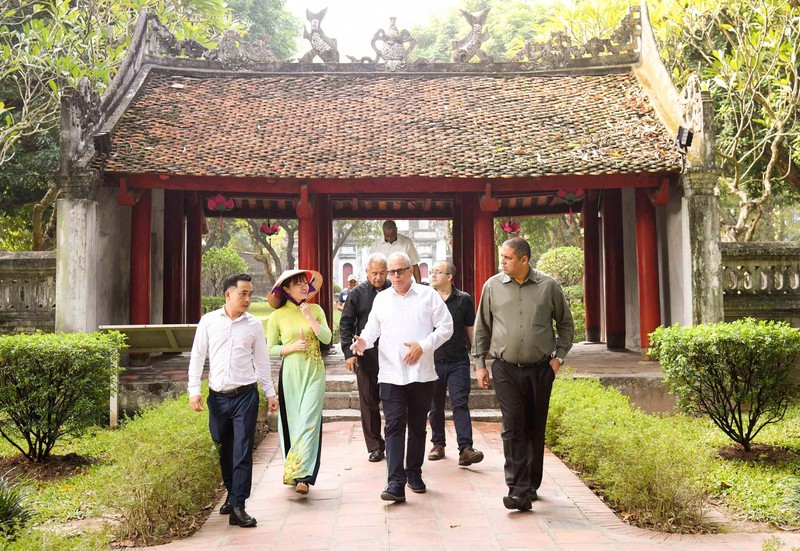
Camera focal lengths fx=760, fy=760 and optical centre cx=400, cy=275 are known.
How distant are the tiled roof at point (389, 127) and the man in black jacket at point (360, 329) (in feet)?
16.2

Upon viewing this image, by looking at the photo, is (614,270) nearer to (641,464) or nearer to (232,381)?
(641,464)

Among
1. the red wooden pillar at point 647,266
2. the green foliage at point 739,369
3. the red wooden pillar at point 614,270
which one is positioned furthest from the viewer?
the red wooden pillar at point 614,270

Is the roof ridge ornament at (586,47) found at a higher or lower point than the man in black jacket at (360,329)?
higher

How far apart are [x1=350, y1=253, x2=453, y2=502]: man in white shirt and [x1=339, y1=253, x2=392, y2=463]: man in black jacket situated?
0.83m

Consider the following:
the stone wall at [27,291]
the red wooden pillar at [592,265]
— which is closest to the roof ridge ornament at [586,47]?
the red wooden pillar at [592,265]

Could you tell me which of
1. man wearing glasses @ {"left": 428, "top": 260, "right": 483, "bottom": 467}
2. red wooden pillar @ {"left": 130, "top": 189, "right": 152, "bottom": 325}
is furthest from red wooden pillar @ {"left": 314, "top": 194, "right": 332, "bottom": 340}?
man wearing glasses @ {"left": 428, "top": 260, "right": 483, "bottom": 467}

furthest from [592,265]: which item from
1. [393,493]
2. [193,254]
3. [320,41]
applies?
[393,493]

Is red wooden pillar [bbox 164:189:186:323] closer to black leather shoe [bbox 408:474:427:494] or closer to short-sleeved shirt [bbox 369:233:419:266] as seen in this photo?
short-sleeved shirt [bbox 369:233:419:266]

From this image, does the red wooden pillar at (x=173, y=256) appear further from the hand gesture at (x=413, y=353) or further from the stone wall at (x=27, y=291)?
the hand gesture at (x=413, y=353)

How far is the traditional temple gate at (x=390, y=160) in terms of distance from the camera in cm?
1073

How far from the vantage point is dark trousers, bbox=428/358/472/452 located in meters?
6.24

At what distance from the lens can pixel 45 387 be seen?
679 centimetres

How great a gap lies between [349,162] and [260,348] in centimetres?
676

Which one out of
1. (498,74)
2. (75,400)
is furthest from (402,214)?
(75,400)
